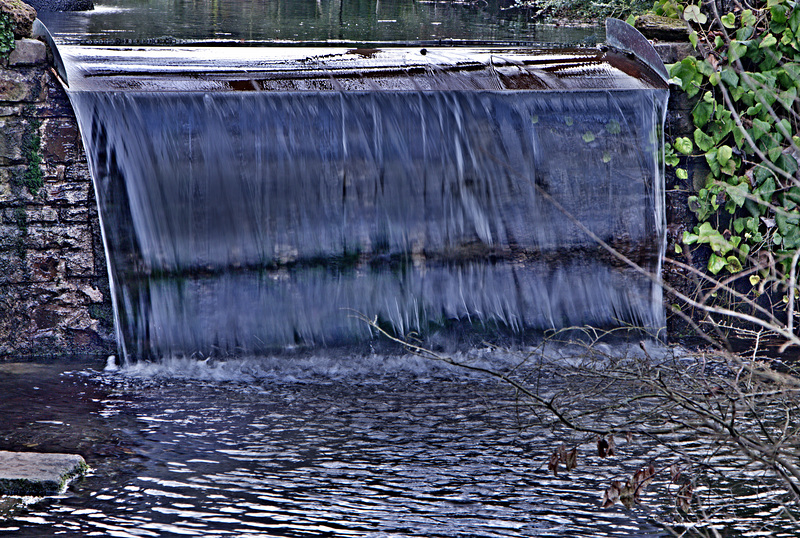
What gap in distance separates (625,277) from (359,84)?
2084mm

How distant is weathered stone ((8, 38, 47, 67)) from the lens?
4781 mm

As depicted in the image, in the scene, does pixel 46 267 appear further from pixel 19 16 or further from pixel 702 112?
pixel 702 112

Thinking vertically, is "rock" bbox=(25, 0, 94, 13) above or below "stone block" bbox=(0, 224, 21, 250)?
above

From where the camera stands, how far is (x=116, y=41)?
904 cm

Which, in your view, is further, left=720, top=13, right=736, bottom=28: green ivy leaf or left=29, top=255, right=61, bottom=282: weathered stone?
left=720, top=13, right=736, bottom=28: green ivy leaf

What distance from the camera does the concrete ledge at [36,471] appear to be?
127 inches

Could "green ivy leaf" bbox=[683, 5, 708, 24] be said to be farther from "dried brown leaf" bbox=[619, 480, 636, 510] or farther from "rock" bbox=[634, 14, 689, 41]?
"dried brown leaf" bbox=[619, 480, 636, 510]

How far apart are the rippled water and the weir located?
0.48 metres

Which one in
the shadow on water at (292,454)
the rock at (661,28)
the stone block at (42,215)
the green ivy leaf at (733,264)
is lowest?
the shadow on water at (292,454)

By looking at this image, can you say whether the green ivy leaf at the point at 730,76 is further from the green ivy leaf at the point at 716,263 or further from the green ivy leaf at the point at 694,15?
the green ivy leaf at the point at 716,263

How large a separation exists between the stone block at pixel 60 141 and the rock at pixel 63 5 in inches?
424

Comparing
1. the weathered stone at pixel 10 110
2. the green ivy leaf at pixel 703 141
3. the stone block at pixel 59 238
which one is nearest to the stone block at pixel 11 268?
the stone block at pixel 59 238

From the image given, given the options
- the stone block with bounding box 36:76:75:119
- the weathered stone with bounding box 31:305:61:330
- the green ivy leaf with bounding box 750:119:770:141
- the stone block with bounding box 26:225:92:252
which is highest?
the stone block with bounding box 36:76:75:119

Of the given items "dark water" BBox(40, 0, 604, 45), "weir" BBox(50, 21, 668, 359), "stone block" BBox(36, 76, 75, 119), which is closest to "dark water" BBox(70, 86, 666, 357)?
"weir" BBox(50, 21, 668, 359)
